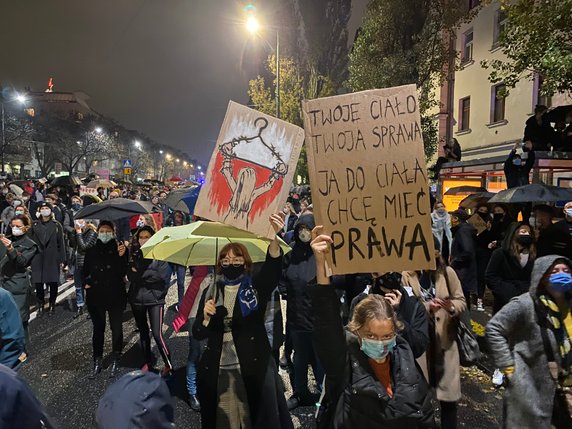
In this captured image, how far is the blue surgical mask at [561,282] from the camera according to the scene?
9.51 feet

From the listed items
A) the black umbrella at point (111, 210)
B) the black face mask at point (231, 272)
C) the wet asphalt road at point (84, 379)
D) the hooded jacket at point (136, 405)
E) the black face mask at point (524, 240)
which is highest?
the black umbrella at point (111, 210)

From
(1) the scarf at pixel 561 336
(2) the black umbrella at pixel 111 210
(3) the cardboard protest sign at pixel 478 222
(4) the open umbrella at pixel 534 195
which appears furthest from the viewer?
(3) the cardboard protest sign at pixel 478 222

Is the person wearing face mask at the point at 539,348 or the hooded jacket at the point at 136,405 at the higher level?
the hooded jacket at the point at 136,405


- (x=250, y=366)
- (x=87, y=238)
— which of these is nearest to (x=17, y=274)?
(x=87, y=238)

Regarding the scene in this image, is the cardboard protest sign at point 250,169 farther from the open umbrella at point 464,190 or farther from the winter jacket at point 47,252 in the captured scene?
the open umbrella at point 464,190

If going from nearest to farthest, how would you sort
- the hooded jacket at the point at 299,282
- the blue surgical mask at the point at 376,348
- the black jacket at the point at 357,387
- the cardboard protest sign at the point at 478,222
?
the black jacket at the point at 357,387 < the blue surgical mask at the point at 376,348 < the hooded jacket at the point at 299,282 < the cardboard protest sign at the point at 478,222

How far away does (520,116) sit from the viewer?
61.9 ft

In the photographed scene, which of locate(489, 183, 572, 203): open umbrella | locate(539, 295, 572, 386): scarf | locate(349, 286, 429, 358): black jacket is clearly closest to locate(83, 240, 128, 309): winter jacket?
locate(349, 286, 429, 358): black jacket

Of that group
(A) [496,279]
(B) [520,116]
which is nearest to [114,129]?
(B) [520,116]

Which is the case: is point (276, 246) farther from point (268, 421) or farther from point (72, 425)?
point (72, 425)

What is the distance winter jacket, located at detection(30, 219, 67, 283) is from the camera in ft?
24.1

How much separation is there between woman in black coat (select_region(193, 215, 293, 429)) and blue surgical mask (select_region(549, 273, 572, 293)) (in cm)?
187

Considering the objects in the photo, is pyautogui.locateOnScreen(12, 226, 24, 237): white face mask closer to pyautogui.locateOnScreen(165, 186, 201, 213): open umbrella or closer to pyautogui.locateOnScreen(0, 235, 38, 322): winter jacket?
pyautogui.locateOnScreen(0, 235, 38, 322): winter jacket

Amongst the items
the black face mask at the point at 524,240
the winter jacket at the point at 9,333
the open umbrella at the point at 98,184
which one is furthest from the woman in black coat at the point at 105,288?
the open umbrella at the point at 98,184
